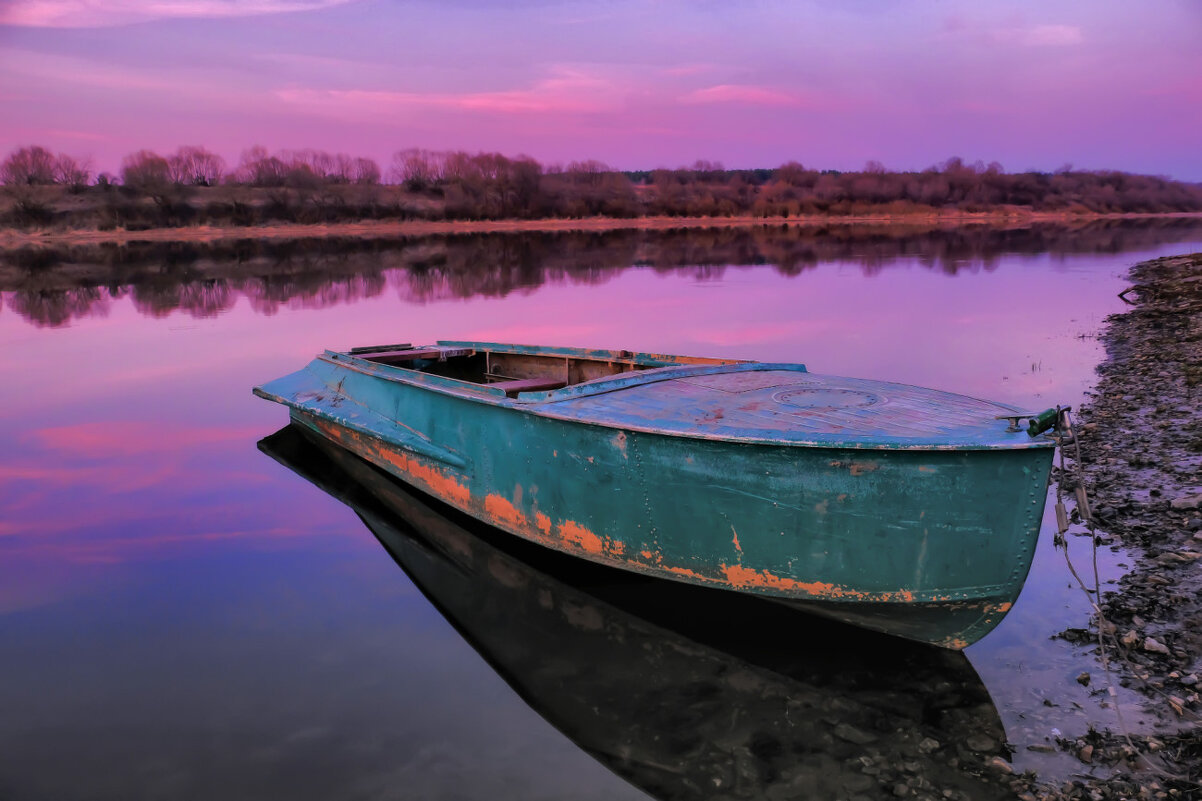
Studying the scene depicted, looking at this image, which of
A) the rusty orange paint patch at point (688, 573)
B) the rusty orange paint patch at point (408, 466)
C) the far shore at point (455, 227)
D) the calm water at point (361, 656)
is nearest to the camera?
the calm water at point (361, 656)

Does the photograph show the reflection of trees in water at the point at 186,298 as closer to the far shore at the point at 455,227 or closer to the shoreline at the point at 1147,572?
the shoreline at the point at 1147,572

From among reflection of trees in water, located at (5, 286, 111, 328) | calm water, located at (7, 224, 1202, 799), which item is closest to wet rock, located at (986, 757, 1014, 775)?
calm water, located at (7, 224, 1202, 799)

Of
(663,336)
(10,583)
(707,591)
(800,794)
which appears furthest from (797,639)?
(663,336)

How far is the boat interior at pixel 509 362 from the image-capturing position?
9.99 m

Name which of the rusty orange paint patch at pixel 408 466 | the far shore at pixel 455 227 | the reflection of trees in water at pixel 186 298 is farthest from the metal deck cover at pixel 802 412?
the far shore at pixel 455 227

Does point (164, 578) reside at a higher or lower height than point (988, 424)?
lower

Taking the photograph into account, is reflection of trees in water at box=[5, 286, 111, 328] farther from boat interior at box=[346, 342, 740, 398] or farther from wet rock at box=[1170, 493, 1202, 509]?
wet rock at box=[1170, 493, 1202, 509]

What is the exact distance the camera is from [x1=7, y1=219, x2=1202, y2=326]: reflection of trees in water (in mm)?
32500

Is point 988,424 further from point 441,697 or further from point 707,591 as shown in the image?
point 441,697

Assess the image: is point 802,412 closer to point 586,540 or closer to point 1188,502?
point 586,540

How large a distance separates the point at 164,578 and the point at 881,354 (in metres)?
15.6

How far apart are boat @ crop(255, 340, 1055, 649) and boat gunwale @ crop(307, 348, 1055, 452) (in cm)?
2

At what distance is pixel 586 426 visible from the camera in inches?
259

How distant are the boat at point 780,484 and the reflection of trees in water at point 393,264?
78.5ft
